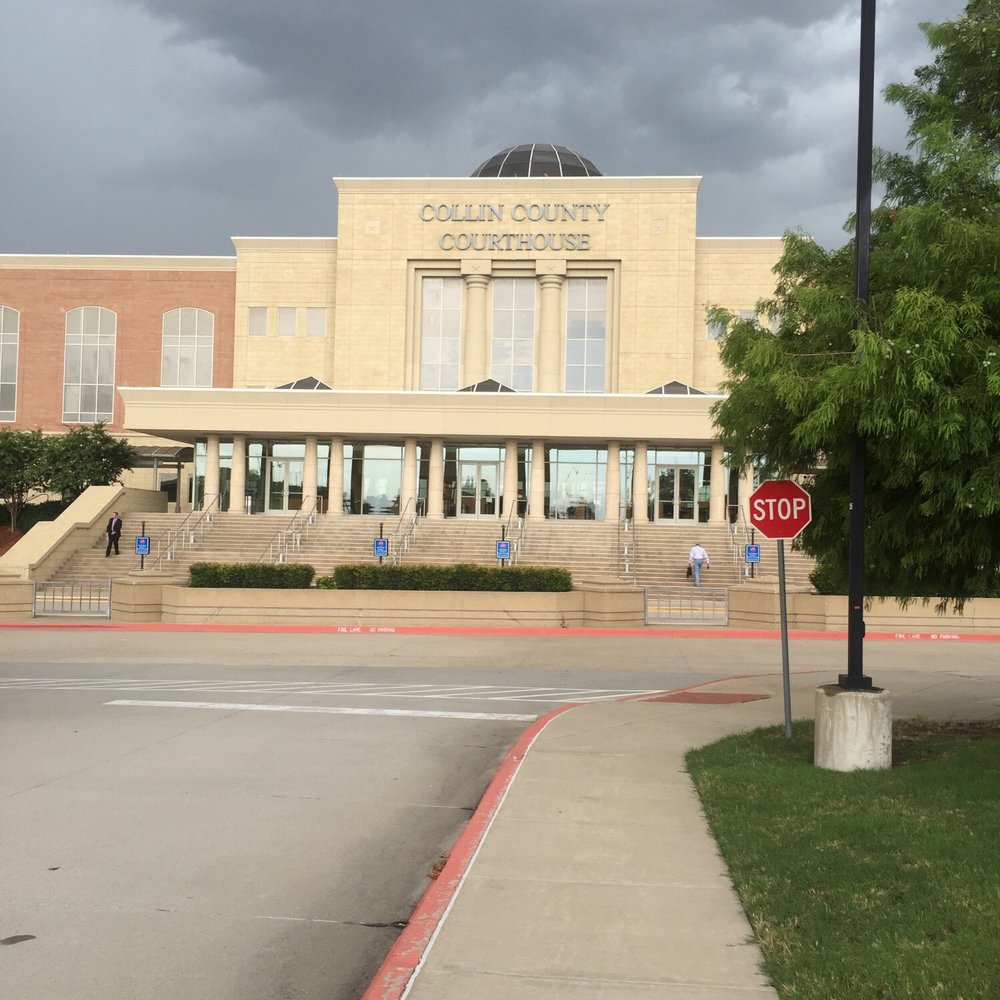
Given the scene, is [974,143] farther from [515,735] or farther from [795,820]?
[515,735]

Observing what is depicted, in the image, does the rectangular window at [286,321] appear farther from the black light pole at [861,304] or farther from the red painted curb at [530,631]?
the black light pole at [861,304]

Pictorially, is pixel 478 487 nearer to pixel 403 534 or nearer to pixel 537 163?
pixel 403 534

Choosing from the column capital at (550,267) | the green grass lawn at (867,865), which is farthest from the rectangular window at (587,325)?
the green grass lawn at (867,865)

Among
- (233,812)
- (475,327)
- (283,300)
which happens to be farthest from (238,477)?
(233,812)

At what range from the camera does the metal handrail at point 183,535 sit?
1512 inches

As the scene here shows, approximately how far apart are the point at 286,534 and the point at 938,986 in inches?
1488

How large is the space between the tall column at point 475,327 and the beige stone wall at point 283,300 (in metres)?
7.26

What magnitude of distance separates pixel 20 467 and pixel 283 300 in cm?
1582

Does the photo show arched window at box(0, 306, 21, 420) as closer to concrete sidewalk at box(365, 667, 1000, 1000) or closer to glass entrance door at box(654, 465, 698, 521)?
glass entrance door at box(654, 465, 698, 521)

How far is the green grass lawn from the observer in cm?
474

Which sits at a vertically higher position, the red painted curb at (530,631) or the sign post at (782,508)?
the sign post at (782,508)

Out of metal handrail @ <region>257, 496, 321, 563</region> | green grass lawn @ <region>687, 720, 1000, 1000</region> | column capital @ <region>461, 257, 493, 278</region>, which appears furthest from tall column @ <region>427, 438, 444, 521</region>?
green grass lawn @ <region>687, 720, 1000, 1000</region>

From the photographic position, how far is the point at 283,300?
5569cm

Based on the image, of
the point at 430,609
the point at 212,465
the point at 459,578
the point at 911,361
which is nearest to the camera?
the point at 911,361
